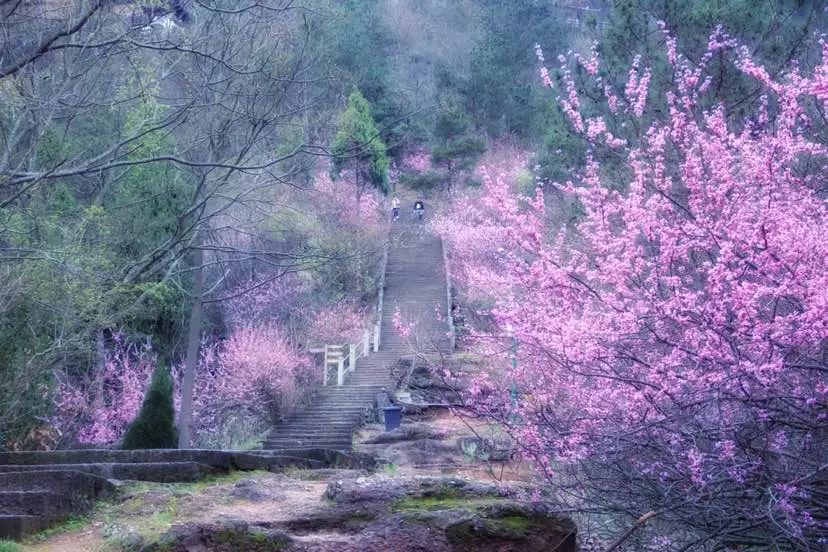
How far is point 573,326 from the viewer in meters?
7.24

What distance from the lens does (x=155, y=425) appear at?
591 inches

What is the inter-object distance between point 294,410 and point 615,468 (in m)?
19.2

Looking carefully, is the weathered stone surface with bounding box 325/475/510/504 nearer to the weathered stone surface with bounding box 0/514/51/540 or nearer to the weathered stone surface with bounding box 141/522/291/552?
the weathered stone surface with bounding box 141/522/291/552

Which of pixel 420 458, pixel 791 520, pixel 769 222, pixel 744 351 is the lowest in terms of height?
pixel 420 458

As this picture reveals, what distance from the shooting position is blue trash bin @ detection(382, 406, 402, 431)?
22.5 metres

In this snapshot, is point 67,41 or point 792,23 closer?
point 67,41

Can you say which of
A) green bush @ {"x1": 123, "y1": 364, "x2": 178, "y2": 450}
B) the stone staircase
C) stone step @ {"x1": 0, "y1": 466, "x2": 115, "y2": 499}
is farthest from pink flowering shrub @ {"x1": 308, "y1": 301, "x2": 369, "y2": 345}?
stone step @ {"x1": 0, "y1": 466, "x2": 115, "y2": 499}

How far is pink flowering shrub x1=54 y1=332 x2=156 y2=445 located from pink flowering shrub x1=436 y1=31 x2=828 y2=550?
46.6 feet

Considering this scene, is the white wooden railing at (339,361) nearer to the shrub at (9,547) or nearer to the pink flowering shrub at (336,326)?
the pink flowering shrub at (336,326)

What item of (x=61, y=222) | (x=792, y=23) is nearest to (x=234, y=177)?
(x=61, y=222)

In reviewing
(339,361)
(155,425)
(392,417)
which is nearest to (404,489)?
(155,425)

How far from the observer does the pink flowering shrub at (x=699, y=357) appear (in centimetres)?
578

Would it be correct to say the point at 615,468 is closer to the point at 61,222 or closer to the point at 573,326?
the point at 573,326

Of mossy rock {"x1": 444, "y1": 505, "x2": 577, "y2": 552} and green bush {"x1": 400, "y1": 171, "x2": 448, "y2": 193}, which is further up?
green bush {"x1": 400, "y1": 171, "x2": 448, "y2": 193}
